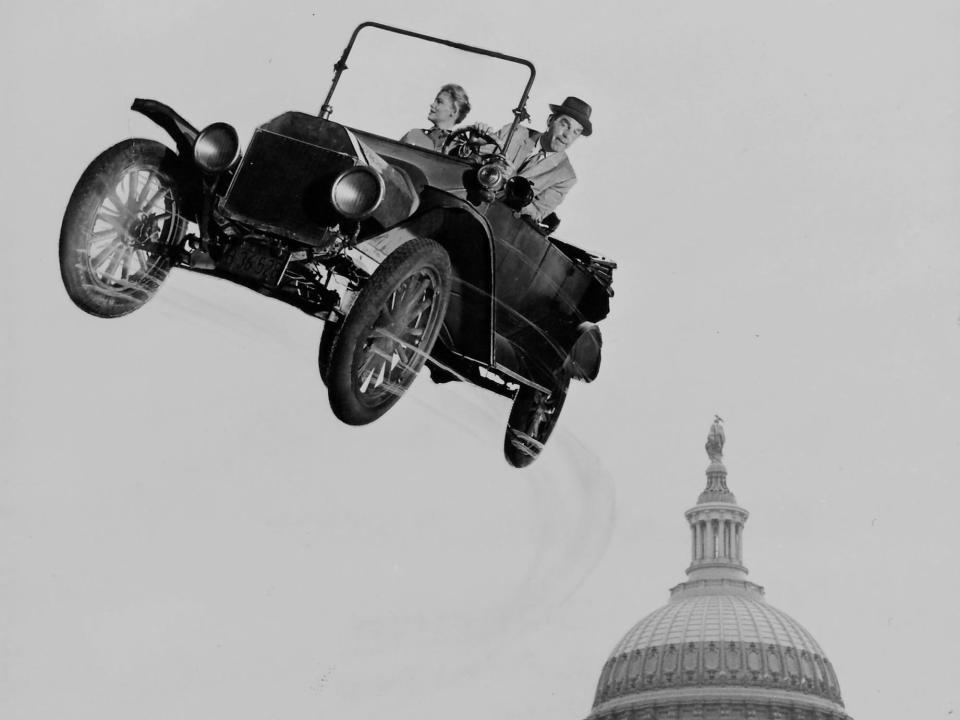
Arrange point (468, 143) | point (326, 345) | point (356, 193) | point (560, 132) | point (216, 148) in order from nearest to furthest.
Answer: point (356, 193), point (216, 148), point (326, 345), point (468, 143), point (560, 132)

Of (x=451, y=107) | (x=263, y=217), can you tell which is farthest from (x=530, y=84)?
(x=263, y=217)

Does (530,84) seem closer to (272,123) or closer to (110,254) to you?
(272,123)

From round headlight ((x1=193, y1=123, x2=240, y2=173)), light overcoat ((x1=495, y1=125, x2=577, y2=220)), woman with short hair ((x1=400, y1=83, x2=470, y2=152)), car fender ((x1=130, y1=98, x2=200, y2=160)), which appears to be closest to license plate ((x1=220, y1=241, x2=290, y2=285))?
round headlight ((x1=193, y1=123, x2=240, y2=173))

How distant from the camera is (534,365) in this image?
2259cm

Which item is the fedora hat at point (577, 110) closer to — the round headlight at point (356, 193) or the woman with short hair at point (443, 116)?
the woman with short hair at point (443, 116)

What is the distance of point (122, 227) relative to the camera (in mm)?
19266

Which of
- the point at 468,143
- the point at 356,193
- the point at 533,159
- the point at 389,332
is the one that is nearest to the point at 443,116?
the point at 468,143

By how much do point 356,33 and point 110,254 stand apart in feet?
11.4

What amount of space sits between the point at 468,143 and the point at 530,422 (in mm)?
3937

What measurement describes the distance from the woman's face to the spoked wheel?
11.4 feet

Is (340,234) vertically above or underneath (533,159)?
underneath

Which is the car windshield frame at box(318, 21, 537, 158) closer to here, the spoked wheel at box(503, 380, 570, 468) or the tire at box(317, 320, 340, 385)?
the tire at box(317, 320, 340, 385)

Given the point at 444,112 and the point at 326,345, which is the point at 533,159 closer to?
the point at 444,112

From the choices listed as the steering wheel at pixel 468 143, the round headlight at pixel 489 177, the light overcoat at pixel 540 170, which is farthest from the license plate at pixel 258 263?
the light overcoat at pixel 540 170
